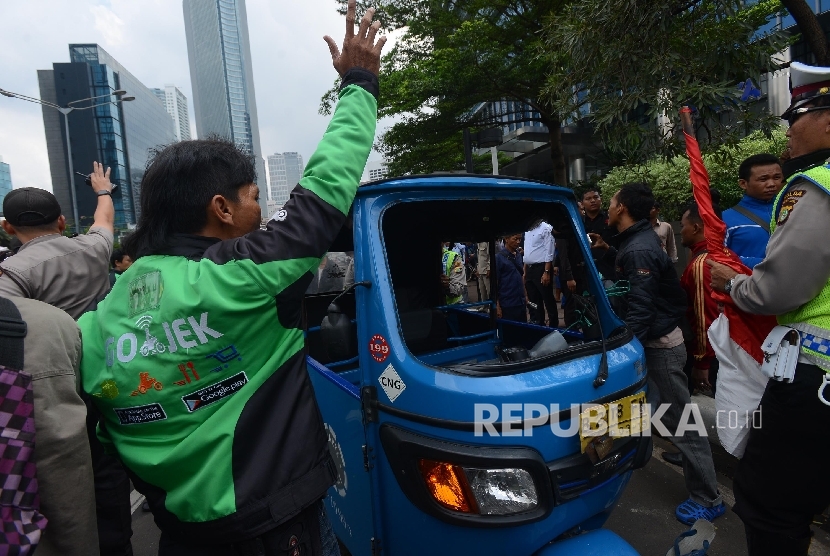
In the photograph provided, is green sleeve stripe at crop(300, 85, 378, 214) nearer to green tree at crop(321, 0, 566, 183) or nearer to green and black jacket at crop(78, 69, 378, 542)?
green and black jacket at crop(78, 69, 378, 542)

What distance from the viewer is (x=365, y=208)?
6.41ft

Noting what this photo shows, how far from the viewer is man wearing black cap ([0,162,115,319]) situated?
2281 mm

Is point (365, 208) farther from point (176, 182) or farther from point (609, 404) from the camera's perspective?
point (609, 404)

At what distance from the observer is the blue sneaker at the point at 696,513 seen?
111 inches

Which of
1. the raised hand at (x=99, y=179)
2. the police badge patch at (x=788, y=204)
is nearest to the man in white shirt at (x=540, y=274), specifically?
the police badge patch at (x=788, y=204)

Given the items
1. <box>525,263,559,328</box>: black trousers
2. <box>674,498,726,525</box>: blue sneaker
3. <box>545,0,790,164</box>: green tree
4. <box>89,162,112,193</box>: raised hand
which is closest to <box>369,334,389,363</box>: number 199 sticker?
<box>89,162,112,193</box>: raised hand

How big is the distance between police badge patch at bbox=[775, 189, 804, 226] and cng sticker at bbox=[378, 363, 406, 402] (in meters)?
1.51

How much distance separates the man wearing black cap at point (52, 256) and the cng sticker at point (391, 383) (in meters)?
1.68

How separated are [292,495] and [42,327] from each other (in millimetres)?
744

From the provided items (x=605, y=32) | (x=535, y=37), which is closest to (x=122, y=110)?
(x=535, y=37)

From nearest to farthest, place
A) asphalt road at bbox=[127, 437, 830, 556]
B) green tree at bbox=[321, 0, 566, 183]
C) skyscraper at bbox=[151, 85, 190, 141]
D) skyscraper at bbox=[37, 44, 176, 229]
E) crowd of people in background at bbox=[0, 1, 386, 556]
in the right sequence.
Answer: crowd of people in background at bbox=[0, 1, 386, 556] → asphalt road at bbox=[127, 437, 830, 556] → green tree at bbox=[321, 0, 566, 183] → skyscraper at bbox=[37, 44, 176, 229] → skyscraper at bbox=[151, 85, 190, 141]

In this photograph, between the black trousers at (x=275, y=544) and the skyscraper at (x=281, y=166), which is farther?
the skyscraper at (x=281, y=166)

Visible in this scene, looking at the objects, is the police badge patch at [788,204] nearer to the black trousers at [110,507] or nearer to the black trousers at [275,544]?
the black trousers at [275,544]

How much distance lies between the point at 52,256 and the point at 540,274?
651cm
